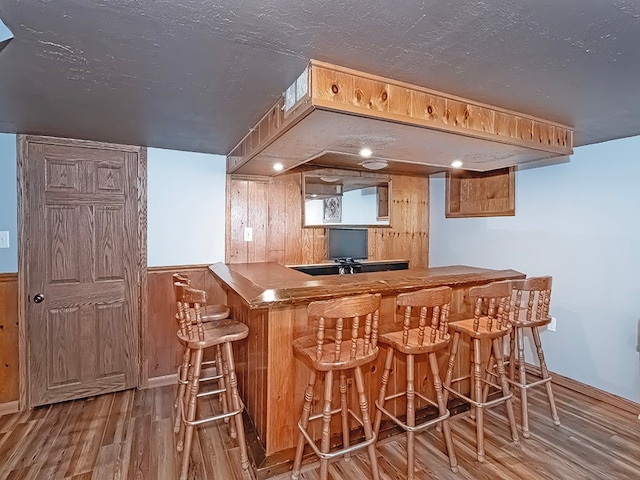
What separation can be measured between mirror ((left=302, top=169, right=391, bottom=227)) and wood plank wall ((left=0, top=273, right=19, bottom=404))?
248 centimetres

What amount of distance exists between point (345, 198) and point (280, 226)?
0.85 m

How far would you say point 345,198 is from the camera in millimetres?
4047

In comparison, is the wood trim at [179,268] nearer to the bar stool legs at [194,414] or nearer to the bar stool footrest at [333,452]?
the bar stool legs at [194,414]

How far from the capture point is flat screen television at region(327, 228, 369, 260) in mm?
3898

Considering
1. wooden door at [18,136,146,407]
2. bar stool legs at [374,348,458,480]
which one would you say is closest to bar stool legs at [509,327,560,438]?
bar stool legs at [374,348,458,480]

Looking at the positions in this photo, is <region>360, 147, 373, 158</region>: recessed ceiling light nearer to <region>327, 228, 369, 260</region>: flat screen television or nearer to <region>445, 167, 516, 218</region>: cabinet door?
<region>327, 228, 369, 260</region>: flat screen television

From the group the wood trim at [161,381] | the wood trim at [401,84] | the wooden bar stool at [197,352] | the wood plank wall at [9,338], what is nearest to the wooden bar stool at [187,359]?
the wooden bar stool at [197,352]

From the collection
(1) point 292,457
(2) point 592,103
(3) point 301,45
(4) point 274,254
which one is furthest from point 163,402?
(2) point 592,103

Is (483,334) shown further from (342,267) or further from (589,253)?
(342,267)

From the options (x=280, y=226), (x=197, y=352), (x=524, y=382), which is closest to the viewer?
Answer: (x=197, y=352)

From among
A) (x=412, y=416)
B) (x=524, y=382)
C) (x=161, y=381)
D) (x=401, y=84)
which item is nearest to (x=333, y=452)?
(x=412, y=416)

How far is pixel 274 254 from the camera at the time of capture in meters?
3.67

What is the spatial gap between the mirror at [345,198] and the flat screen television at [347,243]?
0.10m

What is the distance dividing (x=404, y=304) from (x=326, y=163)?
7.28ft
